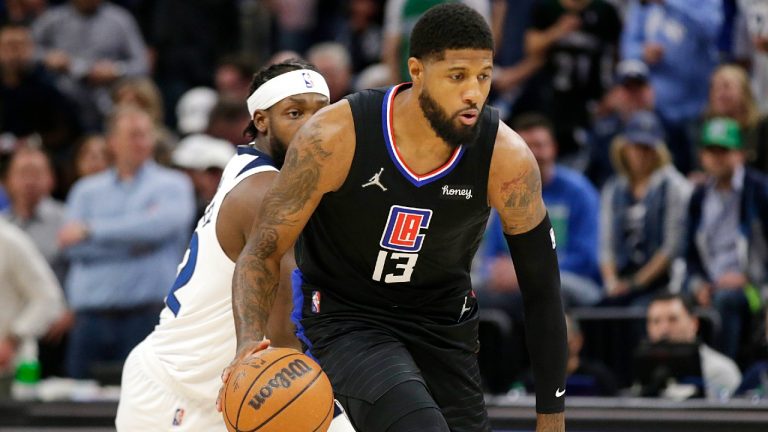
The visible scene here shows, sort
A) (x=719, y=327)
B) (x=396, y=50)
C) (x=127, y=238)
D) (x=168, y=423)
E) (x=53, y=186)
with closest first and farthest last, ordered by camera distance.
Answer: (x=168, y=423) < (x=719, y=327) < (x=127, y=238) < (x=396, y=50) < (x=53, y=186)

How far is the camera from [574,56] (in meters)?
10.8

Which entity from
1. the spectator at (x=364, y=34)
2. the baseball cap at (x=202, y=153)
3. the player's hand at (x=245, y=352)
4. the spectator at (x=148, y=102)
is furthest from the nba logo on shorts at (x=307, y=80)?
the spectator at (x=364, y=34)

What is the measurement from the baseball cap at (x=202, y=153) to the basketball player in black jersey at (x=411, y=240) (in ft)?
15.7

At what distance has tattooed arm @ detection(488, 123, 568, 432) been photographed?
456 centimetres

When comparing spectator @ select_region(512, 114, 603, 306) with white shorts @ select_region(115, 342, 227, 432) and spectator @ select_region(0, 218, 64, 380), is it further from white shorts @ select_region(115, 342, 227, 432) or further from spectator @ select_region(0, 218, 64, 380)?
white shorts @ select_region(115, 342, 227, 432)

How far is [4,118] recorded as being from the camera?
39.1ft

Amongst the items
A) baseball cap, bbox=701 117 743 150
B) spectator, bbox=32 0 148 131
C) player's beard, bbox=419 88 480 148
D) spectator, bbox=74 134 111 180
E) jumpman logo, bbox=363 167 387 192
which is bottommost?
spectator, bbox=74 134 111 180

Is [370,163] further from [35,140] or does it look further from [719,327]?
[35,140]

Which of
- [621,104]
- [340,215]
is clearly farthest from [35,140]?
[340,215]

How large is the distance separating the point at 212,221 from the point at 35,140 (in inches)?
268

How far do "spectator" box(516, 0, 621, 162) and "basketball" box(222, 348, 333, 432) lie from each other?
22.4 feet

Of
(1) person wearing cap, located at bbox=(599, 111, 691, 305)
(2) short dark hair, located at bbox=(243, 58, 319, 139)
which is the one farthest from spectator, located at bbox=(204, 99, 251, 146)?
(2) short dark hair, located at bbox=(243, 58, 319, 139)

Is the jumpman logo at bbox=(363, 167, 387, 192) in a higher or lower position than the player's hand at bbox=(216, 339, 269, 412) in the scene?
higher

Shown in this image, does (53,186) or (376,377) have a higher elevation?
(376,377)
